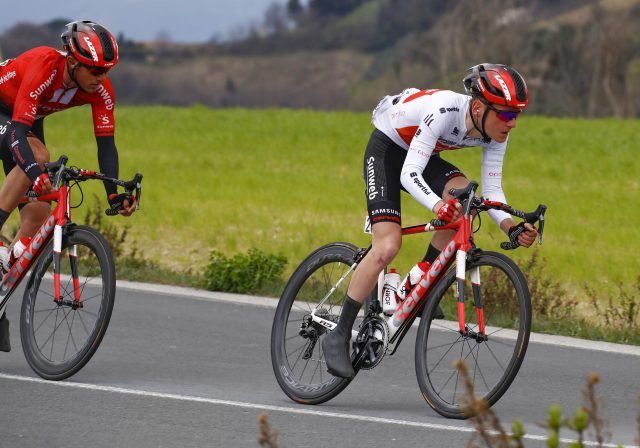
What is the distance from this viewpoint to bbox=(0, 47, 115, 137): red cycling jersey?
818 centimetres

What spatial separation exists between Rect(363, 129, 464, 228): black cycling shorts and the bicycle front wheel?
60.0 inches

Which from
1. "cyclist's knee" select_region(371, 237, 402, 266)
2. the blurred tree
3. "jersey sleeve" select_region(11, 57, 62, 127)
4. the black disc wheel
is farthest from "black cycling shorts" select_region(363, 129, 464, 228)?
the blurred tree

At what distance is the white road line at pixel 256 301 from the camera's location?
31.7 feet

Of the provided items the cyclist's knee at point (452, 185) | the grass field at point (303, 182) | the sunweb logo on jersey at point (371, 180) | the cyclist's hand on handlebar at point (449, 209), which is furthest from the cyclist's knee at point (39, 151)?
the grass field at point (303, 182)

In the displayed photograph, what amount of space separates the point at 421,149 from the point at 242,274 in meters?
4.93

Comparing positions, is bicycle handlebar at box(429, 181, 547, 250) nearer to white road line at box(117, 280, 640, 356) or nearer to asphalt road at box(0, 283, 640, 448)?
asphalt road at box(0, 283, 640, 448)

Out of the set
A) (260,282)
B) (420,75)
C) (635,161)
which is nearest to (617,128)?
(635,161)

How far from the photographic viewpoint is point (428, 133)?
733 cm

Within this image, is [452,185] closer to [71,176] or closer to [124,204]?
[124,204]

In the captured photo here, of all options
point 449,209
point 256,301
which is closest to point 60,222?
point 449,209

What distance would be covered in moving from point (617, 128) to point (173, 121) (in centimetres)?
1263

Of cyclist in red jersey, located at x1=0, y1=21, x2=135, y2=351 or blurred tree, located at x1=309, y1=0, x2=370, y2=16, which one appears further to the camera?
blurred tree, located at x1=309, y1=0, x2=370, y2=16

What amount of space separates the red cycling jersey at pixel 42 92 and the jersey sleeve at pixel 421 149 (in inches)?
82.8

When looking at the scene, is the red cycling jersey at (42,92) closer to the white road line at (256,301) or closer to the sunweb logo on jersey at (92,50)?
the sunweb logo on jersey at (92,50)
